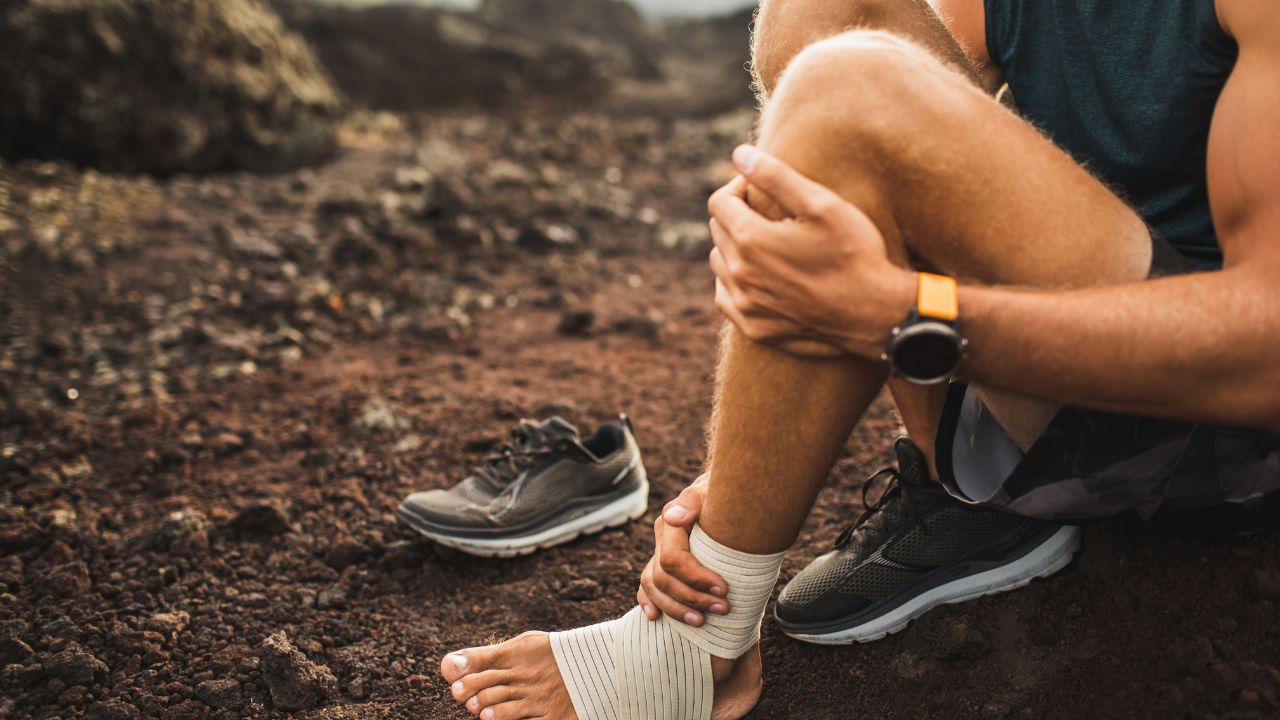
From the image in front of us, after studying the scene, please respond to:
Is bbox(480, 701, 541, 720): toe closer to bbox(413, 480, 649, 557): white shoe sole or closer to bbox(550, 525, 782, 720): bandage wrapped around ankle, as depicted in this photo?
bbox(550, 525, 782, 720): bandage wrapped around ankle

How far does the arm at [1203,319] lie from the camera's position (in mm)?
1244

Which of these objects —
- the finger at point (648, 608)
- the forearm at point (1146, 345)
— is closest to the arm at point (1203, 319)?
the forearm at point (1146, 345)

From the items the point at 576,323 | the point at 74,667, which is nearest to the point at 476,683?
the point at 74,667

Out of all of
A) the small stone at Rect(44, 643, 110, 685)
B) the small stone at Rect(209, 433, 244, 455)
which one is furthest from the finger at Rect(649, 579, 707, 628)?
the small stone at Rect(209, 433, 244, 455)

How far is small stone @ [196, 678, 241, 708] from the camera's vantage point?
1893 millimetres

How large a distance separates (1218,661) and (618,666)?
1153 mm

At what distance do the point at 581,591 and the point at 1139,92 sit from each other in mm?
1685

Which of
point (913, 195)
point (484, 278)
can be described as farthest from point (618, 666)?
point (484, 278)

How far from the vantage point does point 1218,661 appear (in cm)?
160

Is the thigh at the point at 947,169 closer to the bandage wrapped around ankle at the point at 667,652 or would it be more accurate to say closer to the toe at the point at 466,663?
the bandage wrapped around ankle at the point at 667,652

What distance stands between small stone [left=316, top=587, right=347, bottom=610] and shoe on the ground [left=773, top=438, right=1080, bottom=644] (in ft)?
3.85

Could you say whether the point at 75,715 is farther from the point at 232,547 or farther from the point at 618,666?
the point at 618,666

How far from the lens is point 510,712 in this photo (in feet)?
5.77

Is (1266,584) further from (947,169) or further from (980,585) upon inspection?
(947,169)
